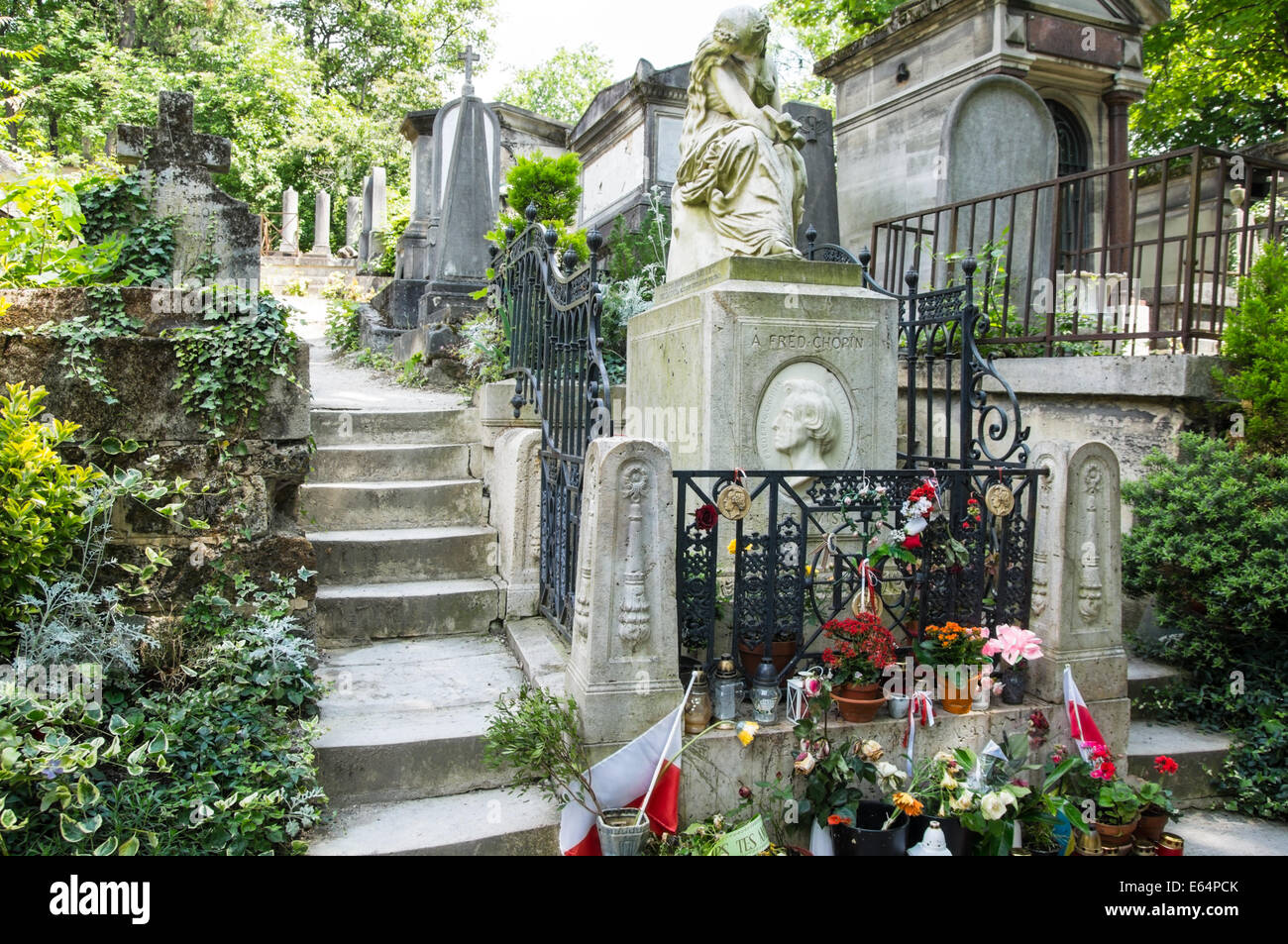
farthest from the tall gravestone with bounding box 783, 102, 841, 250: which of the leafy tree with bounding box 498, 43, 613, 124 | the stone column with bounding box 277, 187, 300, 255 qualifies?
the leafy tree with bounding box 498, 43, 613, 124

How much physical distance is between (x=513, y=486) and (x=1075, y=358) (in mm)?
3627

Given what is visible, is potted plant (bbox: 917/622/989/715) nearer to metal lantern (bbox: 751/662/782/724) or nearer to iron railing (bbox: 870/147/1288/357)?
metal lantern (bbox: 751/662/782/724)

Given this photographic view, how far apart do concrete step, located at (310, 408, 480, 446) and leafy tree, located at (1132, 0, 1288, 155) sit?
10.6 m

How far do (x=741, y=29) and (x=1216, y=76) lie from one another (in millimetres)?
10453

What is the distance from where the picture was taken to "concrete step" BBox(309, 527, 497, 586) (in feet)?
15.8

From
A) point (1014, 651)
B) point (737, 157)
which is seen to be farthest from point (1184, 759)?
point (737, 157)

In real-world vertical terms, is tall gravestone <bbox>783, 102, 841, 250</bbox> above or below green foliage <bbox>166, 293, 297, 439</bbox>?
above

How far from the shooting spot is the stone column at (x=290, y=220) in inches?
910

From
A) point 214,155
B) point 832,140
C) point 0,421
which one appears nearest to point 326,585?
point 0,421

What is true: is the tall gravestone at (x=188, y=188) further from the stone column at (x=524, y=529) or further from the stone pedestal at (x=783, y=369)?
the stone pedestal at (x=783, y=369)

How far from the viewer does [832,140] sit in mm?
10109

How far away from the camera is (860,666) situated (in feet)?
11.0

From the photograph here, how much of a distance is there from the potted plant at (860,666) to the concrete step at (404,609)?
2.10 metres

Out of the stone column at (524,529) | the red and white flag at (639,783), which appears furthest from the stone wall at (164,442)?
the red and white flag at (639,783)
